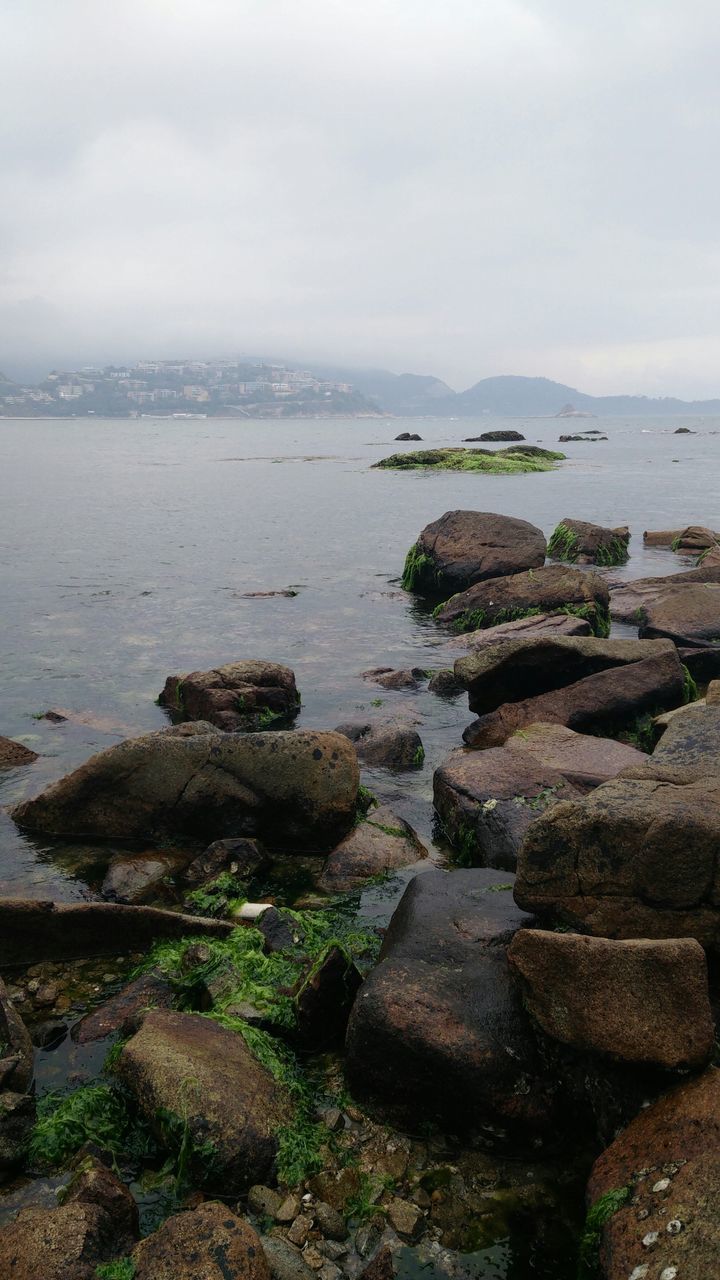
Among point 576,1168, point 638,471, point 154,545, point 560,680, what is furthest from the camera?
point 638,471

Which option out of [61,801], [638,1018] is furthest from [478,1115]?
[61,801]

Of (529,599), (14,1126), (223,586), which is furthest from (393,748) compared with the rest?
(223,586)

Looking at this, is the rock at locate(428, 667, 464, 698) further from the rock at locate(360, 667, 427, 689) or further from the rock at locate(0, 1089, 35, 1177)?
the rock at locate(0, 1089, 35, 1177)

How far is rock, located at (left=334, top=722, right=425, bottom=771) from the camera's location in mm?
11555

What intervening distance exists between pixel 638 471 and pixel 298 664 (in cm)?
6025

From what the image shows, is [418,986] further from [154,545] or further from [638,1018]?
[154,545]

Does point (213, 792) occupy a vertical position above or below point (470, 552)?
below

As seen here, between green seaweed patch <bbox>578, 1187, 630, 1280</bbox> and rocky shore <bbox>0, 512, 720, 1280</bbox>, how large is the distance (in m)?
0.01

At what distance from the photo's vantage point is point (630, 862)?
19.3 ft

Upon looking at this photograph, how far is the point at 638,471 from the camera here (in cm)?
7006

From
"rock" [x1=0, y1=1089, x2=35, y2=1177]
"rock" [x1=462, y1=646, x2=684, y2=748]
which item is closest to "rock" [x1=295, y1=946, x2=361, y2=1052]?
"rock" [x1=0, y1=1089, x2=35, y2=1177]

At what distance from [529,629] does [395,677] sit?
313 cm

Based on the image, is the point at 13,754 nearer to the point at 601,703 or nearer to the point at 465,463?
the point at 601,703

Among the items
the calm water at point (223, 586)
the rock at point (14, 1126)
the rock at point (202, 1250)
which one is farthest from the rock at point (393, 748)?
the rock at point (202, 1250)
